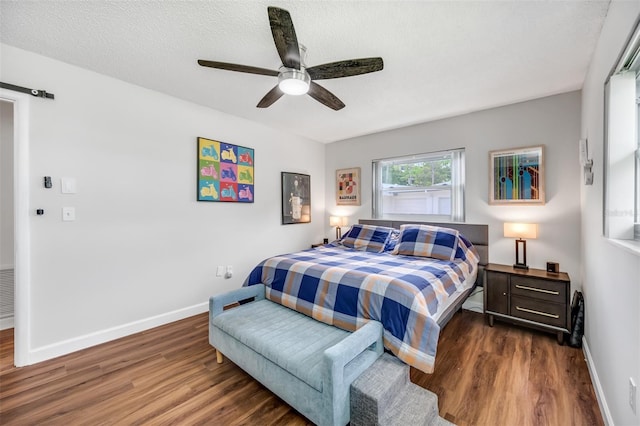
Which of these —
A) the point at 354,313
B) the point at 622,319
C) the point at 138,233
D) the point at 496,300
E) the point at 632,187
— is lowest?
the point at 496,300

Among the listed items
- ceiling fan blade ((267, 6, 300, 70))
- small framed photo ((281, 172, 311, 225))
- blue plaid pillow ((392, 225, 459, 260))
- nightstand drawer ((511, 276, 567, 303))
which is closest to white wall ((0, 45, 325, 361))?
small framed photo ((281, 172, 311, 225))

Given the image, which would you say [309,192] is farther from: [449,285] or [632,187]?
[632,187]

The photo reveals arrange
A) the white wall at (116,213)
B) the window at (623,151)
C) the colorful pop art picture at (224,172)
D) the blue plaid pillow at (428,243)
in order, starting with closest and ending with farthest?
the window at (623,151) < the white wall at (116,213) < the blue plaid pillow at (428,243) < the colorful pop art picture at (224,172)

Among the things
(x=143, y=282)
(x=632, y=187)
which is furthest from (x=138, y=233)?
(x=632, y=187)

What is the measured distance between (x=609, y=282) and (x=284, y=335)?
2014 mm

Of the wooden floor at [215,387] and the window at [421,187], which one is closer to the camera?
the wooden floor at [215,387]

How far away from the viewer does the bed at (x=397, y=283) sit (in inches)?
66.9

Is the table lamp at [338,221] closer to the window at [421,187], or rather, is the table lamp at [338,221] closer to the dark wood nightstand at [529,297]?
the window at [421,187]

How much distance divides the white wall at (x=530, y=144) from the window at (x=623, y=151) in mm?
1509

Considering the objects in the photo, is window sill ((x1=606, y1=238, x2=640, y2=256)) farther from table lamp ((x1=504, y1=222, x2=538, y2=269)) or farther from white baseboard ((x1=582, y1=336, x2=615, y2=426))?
table lamp ((x1=504, y1=222, x2=538, y2=269))

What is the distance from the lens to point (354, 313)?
1.90 meters

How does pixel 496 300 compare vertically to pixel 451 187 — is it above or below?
below

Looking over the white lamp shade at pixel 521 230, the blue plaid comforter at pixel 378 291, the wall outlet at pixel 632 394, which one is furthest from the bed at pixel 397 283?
the wall outlet at pixel 632 394

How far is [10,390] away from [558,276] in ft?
15.1
